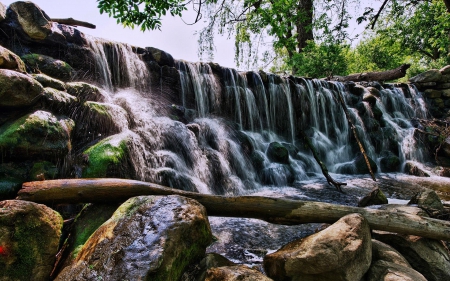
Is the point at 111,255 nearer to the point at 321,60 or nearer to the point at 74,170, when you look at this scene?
the point at 74,170

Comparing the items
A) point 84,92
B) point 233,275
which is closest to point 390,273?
point 233,275

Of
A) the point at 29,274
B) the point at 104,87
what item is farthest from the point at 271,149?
the point at 29,274

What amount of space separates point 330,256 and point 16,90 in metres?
4.83

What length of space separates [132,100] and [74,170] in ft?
12.2

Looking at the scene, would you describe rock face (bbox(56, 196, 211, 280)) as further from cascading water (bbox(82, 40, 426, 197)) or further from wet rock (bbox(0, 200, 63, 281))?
cascading water (bbox(82, 40, 426, 197))

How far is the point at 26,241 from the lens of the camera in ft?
7.76

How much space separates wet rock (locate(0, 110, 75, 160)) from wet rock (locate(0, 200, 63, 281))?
1.60 meters

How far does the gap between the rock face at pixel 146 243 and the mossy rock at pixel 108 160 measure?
1.61m

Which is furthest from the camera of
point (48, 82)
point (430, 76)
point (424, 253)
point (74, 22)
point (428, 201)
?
point (430, 76)

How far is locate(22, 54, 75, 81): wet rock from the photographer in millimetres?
5707

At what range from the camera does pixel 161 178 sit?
5.02 meters

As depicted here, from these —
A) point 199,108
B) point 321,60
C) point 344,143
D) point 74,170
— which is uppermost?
point 321,60

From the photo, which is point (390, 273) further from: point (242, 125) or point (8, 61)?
point (242, 125)

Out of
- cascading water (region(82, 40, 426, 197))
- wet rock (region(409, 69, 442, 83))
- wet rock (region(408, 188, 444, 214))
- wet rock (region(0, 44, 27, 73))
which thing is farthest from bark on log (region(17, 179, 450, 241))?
wet rock (region(409, 69, 442, 83))
